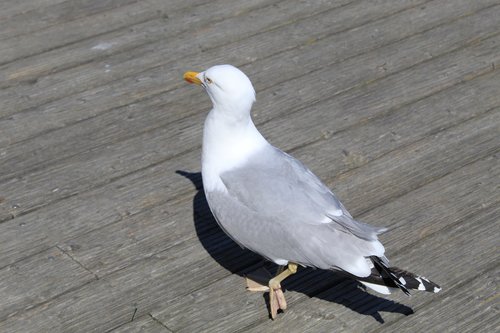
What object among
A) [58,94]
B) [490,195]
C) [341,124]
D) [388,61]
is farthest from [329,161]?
[58,94]

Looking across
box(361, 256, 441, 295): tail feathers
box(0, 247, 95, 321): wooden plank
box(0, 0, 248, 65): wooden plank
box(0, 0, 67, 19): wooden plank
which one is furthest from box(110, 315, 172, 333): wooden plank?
box(0, 0, 67, 19): wooden plank

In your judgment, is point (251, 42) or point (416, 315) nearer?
point (416, 315)

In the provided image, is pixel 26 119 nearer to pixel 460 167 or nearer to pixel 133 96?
pixel 133 96

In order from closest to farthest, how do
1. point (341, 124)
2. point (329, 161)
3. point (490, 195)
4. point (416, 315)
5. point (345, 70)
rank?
1. point (416, 315)
2. point (490, 195)
3. point (329, 161)
4. point (341, 124)
5. point (345, 70)

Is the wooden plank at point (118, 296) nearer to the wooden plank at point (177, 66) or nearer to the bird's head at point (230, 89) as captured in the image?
the bird's head at point (230, 89)

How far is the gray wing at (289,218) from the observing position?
289 centimetres

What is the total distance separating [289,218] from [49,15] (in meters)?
2.79

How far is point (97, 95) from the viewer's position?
14.6 ft

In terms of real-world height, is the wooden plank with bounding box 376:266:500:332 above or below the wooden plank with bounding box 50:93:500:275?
above

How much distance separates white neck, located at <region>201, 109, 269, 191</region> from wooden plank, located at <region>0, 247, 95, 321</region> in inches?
22.6

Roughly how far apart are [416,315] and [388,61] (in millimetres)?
2037

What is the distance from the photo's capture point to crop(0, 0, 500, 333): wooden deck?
3.07 meters

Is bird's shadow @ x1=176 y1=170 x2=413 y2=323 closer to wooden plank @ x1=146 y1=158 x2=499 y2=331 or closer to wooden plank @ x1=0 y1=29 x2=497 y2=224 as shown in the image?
wooden plank @ x1=146 y1=158 x2=499 y2=331

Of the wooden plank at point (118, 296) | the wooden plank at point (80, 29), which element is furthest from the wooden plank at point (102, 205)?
the wooden plank at point (80, 29)
